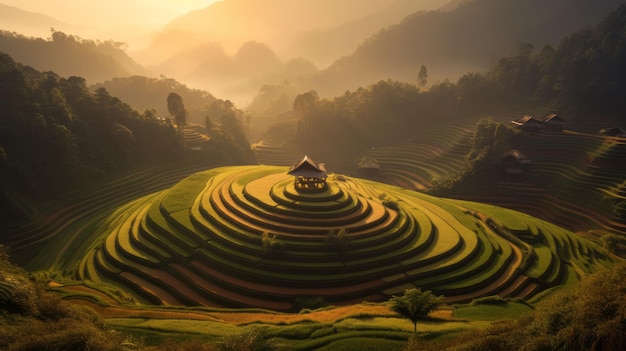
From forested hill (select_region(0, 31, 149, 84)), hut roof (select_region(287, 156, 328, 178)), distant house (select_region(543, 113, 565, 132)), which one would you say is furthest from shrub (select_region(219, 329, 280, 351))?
forested hill (select_region(0, 31, 149, 84))

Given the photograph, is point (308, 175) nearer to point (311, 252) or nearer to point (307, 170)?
point (307, 170)

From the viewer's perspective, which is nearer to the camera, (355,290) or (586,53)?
(355,290)

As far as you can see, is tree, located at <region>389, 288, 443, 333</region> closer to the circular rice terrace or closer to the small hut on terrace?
the circular rice terrace

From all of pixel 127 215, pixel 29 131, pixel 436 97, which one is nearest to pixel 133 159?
pixel 29 131

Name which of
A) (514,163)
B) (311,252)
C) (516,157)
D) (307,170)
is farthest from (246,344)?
(514,163)

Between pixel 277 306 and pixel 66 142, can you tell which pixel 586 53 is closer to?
pixel 277 306

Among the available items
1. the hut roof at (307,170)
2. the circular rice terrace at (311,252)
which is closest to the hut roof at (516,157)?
the circular rice terrace at (311,252)

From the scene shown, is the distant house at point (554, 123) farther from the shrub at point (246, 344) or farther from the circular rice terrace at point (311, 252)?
the shrub at point (246, 344)
